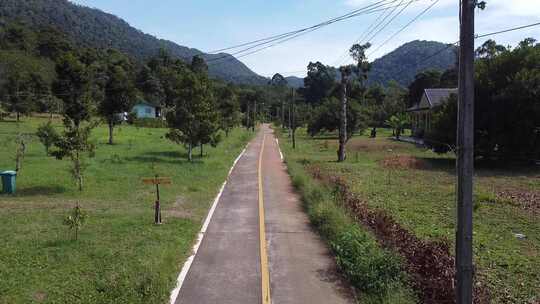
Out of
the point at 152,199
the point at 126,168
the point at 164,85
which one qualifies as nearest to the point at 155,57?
the point at 164,85

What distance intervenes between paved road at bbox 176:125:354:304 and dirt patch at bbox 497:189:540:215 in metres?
6.92

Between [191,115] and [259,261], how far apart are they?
1885 cm

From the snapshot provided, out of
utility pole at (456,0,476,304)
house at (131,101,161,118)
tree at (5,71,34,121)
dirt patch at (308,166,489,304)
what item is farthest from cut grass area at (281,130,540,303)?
house at (131,101,161,118)

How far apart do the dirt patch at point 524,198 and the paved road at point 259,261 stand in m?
6.92

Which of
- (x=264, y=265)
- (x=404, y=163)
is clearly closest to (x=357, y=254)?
(x=264, y=265)

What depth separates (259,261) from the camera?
32.2 ft

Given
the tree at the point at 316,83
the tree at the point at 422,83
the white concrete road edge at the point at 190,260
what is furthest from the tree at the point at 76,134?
the tree at the point at 316,83

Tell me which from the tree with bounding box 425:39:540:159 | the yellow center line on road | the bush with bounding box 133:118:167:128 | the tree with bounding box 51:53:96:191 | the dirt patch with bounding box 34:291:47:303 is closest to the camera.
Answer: the dirt patch with bounding box 34:291:47:303

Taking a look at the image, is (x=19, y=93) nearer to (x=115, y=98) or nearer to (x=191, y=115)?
(x=115, y=98)

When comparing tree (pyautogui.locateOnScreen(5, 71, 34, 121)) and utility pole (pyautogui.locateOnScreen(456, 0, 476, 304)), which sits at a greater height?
tree (pyautogui.locateOnScreen(5, 71, 34, 121))

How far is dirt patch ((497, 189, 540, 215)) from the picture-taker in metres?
15.3

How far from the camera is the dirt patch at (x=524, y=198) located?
1526 centimetres

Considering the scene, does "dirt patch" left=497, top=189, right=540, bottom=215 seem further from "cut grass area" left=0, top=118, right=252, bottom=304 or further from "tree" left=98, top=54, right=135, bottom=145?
"tree" left=98, top=54, right=135, bottom=145

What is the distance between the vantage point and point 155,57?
119 metres
